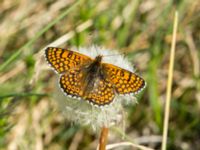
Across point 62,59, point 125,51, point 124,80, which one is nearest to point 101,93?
point 124,80

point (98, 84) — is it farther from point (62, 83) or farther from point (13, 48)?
point (13, 48)

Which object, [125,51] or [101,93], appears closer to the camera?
[101,93]

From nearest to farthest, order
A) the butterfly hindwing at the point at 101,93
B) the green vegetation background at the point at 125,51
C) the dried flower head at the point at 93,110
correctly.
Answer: the butterfly hindwing at the point at 101,93 → the dried flower head at the point at 93,110 → the green vegetation background at the point at 125,51

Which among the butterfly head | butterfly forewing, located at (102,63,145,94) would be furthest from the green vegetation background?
butterfly forewing, located at (102,63,145,94)

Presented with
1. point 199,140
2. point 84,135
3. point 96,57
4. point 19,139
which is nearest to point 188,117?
point 199,140

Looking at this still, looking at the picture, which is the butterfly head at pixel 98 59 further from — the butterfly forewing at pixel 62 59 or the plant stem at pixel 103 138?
the plant stem at pixel 103 138

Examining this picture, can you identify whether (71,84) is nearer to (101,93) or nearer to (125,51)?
(101,93)

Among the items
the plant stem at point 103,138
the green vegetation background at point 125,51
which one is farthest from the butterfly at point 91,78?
the green vegetation background at point 125,51
